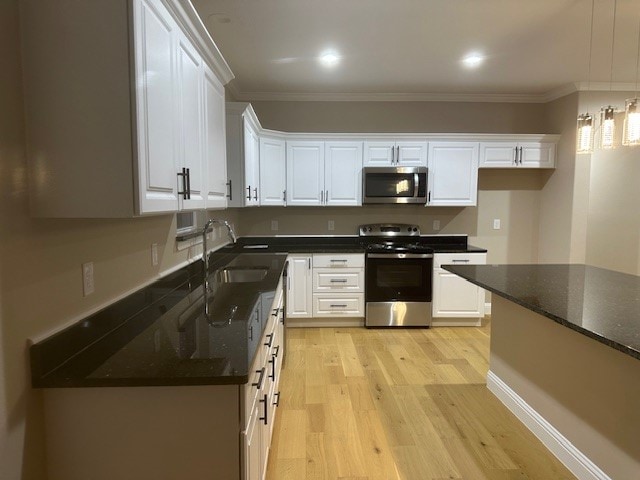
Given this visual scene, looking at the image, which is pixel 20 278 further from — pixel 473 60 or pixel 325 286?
pixel 473 60

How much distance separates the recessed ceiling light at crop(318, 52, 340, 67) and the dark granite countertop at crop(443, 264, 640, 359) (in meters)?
2.09

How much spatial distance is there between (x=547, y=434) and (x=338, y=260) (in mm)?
2556

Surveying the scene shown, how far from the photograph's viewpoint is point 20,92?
1.19 meters

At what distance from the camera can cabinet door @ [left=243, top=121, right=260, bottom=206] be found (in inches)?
140


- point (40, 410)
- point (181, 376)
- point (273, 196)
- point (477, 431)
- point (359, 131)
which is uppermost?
point (359, 131)

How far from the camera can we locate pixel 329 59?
3586 mm

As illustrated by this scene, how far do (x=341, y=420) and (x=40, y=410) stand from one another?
176 centimetres

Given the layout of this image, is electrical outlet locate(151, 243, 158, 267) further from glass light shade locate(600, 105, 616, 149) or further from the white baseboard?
glass light shade locate(600, 105, 616, 149)

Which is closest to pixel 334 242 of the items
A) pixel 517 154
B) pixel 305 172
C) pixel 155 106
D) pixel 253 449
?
pixel 305 172

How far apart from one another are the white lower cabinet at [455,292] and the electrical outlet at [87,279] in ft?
11.8

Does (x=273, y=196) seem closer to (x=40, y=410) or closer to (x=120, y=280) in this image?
(x=120, y=280)

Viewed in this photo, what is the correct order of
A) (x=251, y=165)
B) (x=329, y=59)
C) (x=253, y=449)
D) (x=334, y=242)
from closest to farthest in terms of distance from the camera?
(x=253, y=449) → (x=329, y=59) → (x=251, y=165) → (x=334, y=242)

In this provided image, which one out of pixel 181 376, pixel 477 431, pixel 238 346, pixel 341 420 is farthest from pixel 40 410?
pixel 477 431

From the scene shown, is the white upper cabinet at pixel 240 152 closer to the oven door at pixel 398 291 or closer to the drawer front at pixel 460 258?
the oven door at pixel 398 291
